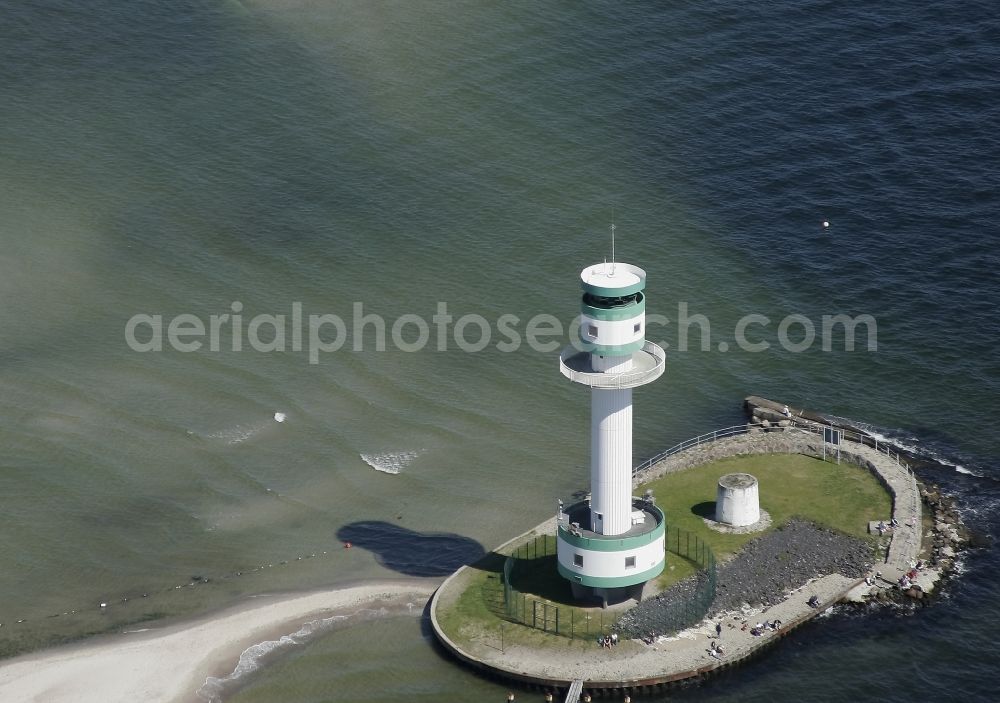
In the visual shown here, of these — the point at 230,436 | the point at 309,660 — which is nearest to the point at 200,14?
the point at 230,436

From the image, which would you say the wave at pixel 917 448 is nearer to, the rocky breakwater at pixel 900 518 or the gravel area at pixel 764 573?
the rocky breakwater at pixel 900 518

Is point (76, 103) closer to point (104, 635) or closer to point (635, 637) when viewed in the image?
point (104, 635)

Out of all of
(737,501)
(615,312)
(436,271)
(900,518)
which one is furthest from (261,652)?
(436,271)

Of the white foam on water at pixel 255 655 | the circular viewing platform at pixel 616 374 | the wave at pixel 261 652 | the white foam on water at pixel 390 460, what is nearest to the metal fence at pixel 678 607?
the circular viewing platform at pixel 616 374

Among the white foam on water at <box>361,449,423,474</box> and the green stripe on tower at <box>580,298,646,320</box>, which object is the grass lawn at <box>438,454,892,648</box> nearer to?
the white foam on water at <box>361,449,423,474</box>

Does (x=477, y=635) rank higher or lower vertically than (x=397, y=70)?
lower

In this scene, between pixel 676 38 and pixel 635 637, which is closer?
pixel 635 637

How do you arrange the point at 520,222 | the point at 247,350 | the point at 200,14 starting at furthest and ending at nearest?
the point at 200,14 < the point at 520,222 < the point at 247,350
